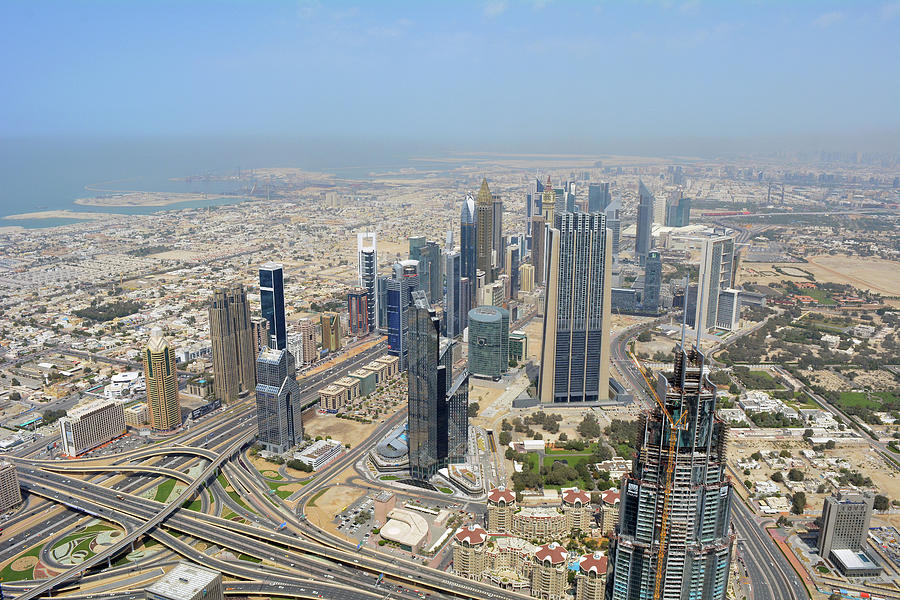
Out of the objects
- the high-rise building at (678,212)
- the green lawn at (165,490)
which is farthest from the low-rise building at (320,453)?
the high-rise building at (678,212)

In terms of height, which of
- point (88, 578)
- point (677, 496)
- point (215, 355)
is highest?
point (677, 496)

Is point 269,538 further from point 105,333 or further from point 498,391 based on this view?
point 105,333

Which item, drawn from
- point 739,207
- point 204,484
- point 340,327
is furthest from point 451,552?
point 739,207

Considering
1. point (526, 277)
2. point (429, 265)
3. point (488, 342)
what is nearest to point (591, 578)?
point (488, 342)

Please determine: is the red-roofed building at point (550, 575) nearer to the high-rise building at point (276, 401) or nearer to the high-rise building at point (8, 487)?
the high-rise building at point (276, 401)

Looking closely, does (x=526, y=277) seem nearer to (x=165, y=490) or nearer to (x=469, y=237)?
(x=469, y=237)

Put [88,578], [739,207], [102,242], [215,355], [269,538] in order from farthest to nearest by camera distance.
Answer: [739,207] < [102,242] < [215,355] < [269,538] < [88,578]

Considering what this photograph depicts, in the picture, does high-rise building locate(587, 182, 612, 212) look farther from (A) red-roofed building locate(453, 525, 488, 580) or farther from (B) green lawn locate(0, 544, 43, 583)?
(B) green lawn locate(0, 544, 43, 583)
